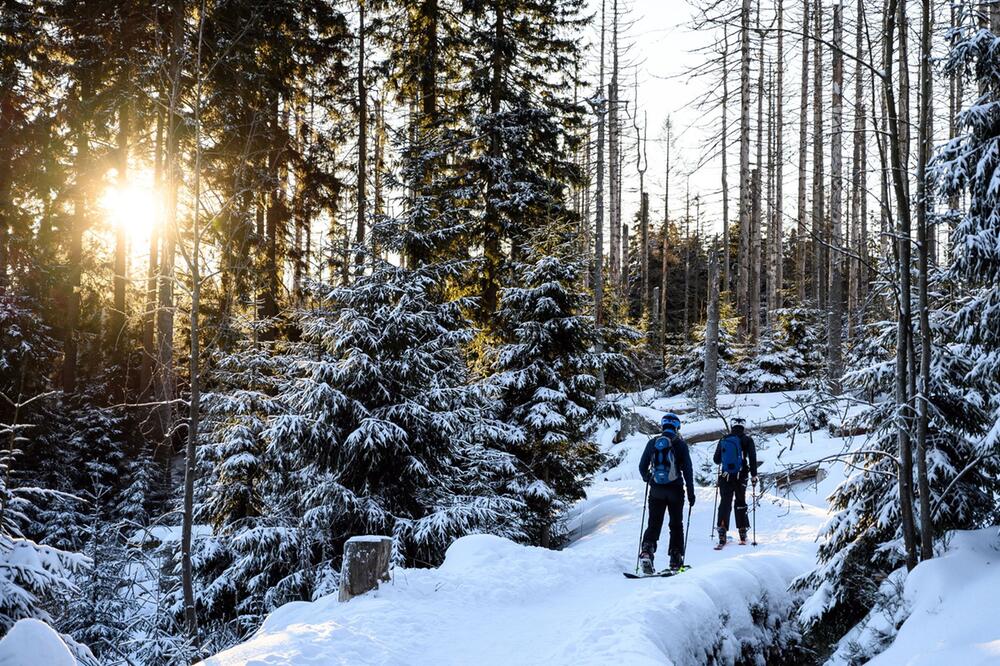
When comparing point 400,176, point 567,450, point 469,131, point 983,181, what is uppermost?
point 469,131

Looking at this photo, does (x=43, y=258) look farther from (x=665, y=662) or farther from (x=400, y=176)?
(x=665, y=662)

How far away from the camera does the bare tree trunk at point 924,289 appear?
584 cm

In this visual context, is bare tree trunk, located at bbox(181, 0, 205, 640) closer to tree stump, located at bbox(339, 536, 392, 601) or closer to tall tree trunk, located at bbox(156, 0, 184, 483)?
tall tree trunk, located at bbox(156, 0, 184, 483)

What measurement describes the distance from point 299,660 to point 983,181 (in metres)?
6.98

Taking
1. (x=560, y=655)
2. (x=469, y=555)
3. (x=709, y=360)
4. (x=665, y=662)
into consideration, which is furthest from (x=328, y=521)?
(x=709, y=360)

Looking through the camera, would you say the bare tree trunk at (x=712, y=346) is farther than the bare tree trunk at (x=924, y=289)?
Yes

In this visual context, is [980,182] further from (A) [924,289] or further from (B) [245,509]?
(B) [245,509]

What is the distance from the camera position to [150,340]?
1938 centimetres

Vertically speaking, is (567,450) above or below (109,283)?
below

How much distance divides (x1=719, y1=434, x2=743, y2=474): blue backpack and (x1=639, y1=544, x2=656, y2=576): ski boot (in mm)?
2895

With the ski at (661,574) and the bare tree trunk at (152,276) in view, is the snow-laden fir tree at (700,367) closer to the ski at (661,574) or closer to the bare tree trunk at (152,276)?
the ski at (661,574)

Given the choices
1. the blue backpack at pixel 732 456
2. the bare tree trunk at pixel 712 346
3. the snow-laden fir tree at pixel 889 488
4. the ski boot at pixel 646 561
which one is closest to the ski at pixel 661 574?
the ski boot at pixel 646 561

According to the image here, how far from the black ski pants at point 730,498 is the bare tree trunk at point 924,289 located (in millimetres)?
4995

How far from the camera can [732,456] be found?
10.9 meters
